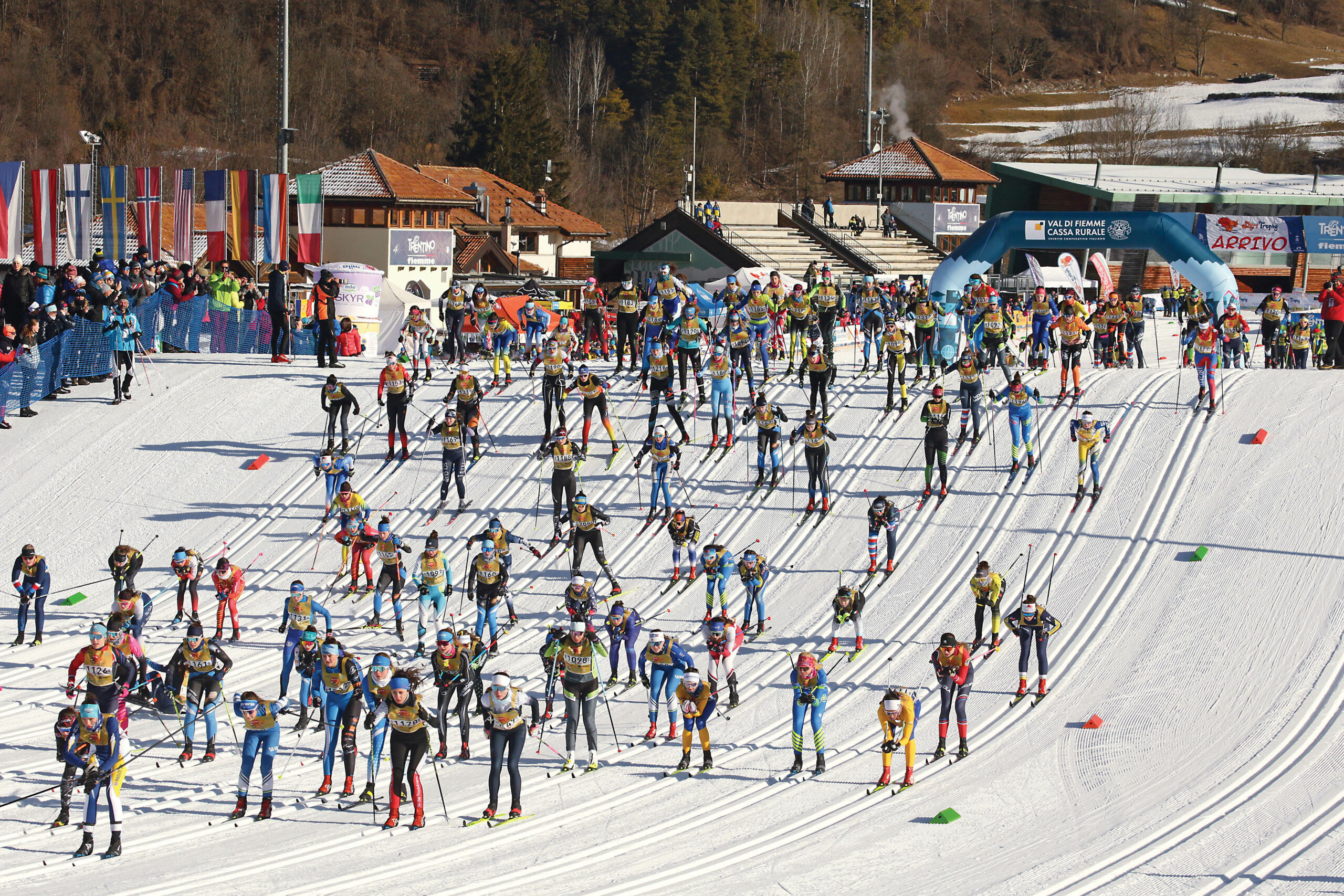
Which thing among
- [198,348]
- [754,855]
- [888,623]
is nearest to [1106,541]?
[888,623]

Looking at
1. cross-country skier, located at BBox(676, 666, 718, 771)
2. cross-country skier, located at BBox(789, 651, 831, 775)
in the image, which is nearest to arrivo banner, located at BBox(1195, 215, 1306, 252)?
cross-country skier, located at BBox(789, 651, 831, 775)

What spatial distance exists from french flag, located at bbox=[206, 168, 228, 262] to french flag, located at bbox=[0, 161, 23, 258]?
3601 millimetres

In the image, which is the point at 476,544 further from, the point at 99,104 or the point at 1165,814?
the point at 99,104

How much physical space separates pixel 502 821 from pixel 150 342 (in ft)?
62.0

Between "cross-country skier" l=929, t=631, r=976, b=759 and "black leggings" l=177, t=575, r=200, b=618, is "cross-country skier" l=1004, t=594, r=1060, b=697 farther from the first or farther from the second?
"black leggings" l=177, t=575, r=200, b=618

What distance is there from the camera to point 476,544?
20.8 meters

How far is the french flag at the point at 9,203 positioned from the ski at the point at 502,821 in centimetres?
2146

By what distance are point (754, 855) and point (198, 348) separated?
2084 centimetres

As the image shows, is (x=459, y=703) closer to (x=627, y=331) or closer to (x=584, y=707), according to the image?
(x=584, y=707)

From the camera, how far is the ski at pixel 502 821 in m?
13.1

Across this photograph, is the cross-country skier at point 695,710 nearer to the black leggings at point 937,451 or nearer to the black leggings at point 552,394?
the black leggings at point 937,451

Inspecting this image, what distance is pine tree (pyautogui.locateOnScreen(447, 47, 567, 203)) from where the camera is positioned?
70125 millimetres

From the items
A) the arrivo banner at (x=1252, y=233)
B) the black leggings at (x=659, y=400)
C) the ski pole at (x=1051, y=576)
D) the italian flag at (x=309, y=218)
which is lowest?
the ski pole at (x=1051, y=576)

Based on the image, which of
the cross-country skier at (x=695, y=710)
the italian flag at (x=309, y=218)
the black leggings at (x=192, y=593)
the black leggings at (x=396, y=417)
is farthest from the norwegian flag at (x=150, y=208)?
the cross-country skier at (x=695, y=710)
